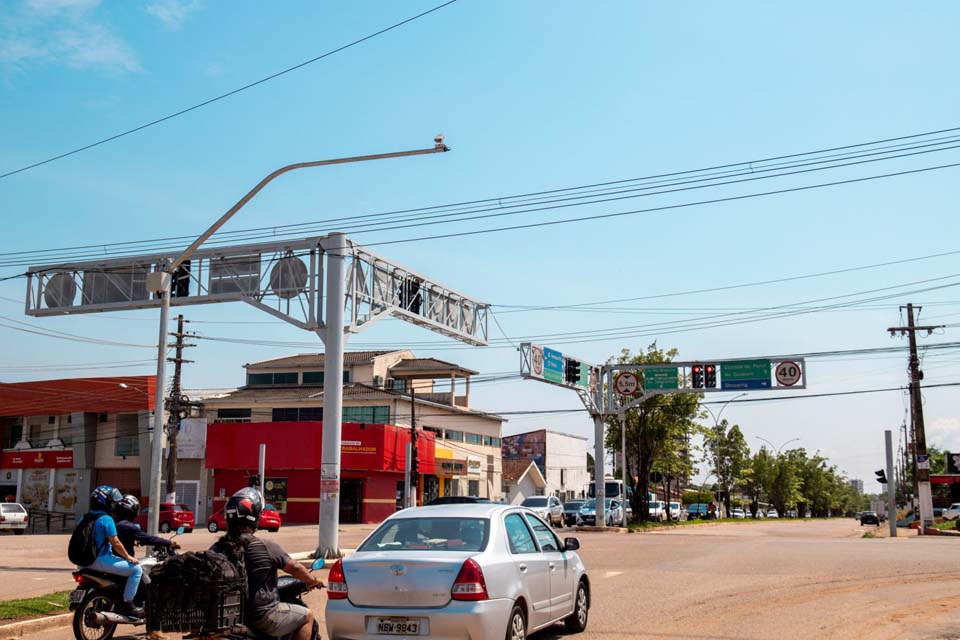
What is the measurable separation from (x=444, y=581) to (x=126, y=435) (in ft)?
173

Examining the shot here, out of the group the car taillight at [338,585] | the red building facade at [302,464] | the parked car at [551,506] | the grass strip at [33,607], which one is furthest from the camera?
the red building facade at [302,464]

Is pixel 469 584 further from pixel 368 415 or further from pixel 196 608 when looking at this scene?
pixel 368 415

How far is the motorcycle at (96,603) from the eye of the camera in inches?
393

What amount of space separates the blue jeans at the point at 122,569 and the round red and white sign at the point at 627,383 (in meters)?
35.3

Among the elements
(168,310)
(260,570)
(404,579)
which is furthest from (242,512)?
(168,310)

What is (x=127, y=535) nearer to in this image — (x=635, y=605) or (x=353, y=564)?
(x=353, y=564)

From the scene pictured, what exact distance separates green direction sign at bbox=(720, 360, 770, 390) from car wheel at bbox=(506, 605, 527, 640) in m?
34.7

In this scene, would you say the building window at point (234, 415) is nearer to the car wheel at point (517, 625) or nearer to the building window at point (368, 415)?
the building window at point (368, 415)

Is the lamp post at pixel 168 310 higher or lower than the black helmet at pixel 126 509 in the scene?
higher

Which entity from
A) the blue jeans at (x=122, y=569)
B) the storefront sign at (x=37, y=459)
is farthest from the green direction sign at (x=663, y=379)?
the blue jeans at (x=122, y=569)

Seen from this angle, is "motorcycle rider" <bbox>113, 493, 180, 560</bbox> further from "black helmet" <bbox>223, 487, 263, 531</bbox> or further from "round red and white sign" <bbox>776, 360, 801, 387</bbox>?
"round red and white sign" <bbox>776, 360, 801, 387</bbox>

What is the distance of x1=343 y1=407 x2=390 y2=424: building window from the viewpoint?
59469 mm

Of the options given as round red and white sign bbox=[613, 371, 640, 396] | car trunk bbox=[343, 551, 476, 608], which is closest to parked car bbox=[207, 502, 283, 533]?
round red and white sign bbox=[613, 371, 640, 396]

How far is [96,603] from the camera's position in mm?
10102
